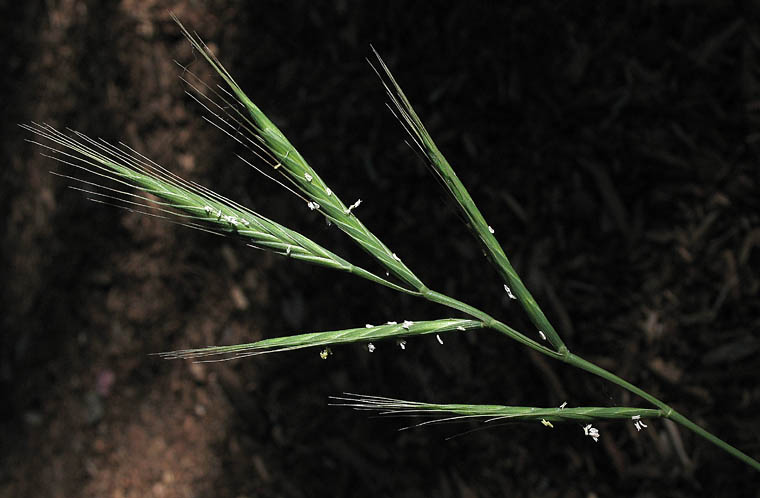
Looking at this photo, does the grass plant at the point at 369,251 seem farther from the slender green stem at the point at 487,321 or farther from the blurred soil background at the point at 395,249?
the blurred soil background at the point at 395,249

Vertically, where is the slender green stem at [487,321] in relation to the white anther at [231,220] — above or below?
below

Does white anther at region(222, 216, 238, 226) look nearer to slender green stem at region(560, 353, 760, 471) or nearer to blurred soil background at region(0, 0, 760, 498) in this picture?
slender green stem at region(560, 353, 760, 471)

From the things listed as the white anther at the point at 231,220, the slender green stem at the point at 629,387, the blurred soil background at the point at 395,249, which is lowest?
the blurred soil background at the point at 395,249

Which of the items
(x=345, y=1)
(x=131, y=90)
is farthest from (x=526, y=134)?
(x=131, y=90)

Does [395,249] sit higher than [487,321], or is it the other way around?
[487,321]

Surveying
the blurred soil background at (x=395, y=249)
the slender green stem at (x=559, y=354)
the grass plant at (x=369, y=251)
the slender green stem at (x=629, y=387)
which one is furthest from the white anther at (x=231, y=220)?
the blurred soil background at (x=395, y=249)

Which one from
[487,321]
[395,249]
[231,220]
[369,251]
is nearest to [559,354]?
[487,321]

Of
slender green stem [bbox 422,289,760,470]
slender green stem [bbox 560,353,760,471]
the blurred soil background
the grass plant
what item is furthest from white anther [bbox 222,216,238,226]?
the blurred soil background

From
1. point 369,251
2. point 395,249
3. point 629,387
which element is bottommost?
point 395,249

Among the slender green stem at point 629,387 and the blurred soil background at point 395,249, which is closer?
the slender green stem at point 629,387

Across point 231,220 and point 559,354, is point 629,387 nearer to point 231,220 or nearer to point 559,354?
point 559,354
